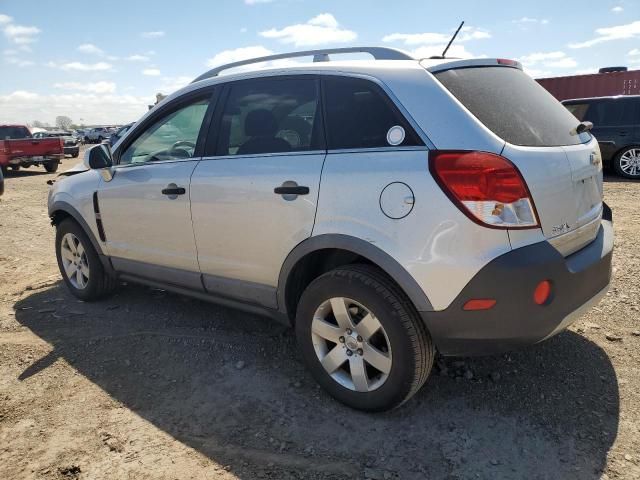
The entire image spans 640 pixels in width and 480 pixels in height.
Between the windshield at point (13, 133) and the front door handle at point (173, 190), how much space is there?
54.3ft

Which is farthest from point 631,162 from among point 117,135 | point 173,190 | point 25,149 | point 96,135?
point 96,135

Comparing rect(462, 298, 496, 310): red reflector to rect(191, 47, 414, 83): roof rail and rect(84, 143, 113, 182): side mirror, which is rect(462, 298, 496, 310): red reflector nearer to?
rect(191, 47, 414, 83): roof rail

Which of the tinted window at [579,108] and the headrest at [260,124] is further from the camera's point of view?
the tinted window at [579,108]

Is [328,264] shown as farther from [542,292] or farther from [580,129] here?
[580,129]

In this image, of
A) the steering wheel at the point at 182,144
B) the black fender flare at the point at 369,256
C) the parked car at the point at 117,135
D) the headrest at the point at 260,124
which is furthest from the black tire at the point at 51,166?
the black fender flare at the point at 369,256

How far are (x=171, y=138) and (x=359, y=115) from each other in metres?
1.62

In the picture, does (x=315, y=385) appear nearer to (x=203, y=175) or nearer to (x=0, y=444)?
(x=203, y=175)

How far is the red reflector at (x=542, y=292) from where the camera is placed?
86.1 inches

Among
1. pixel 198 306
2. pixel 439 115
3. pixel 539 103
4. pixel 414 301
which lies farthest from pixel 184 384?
pixel 539 103

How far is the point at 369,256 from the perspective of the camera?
2.42m

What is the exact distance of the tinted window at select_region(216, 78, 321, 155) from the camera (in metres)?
2.79

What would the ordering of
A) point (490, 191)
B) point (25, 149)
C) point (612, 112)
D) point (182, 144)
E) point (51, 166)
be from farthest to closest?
point (51, 166), point (25, 149), point (612, 112), point (182, 144), point (490, 191)

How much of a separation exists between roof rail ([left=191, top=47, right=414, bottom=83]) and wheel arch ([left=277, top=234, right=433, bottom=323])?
108 centimetres

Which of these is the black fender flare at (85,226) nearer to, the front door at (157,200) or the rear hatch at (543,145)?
the front door at (157,200)
